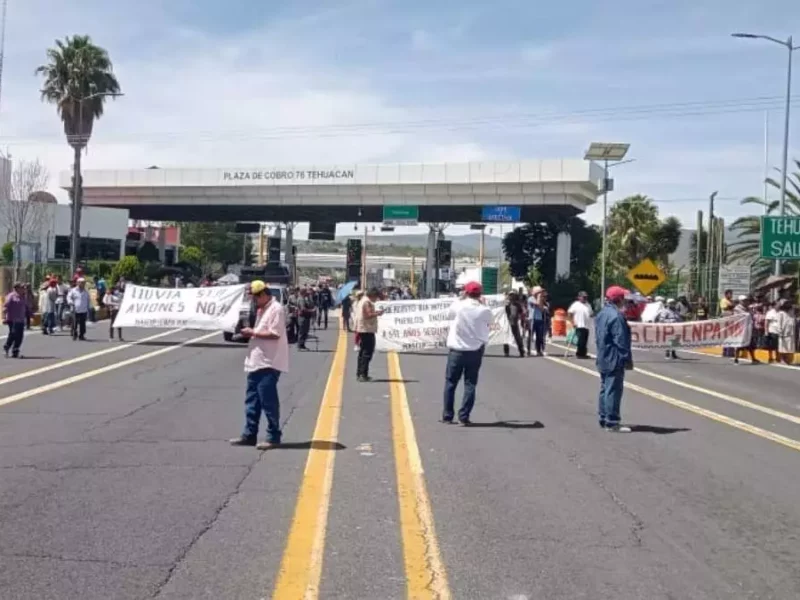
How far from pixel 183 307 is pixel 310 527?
21022 mm

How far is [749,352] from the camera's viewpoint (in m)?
28.6

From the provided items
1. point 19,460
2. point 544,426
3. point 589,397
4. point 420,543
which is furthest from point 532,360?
point 420,543

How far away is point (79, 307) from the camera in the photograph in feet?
91.7

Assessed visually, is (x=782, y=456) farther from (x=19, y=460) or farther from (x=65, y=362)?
(x=65, y=362)

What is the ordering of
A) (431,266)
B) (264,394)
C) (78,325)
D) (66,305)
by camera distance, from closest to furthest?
(264,394) < (78,325) < (66,305) < (431,266)

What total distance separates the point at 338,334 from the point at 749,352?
14.0 metres

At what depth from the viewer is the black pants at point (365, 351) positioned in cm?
1814

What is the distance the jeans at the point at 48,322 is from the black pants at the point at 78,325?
7.57 feet

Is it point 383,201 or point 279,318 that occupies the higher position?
point 383,201

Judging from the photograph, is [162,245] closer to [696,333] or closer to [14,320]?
[696,333]

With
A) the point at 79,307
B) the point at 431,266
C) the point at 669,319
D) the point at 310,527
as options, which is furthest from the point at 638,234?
the point at 310,527

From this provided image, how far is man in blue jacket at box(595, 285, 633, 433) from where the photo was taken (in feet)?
40.9

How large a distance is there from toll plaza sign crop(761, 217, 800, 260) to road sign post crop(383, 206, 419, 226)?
2572 centimetres

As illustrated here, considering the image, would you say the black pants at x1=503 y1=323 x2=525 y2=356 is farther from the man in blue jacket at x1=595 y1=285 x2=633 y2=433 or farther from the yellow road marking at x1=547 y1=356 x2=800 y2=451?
the man in blue jacket at x1=595 y1=285 x2=633 y2=433
